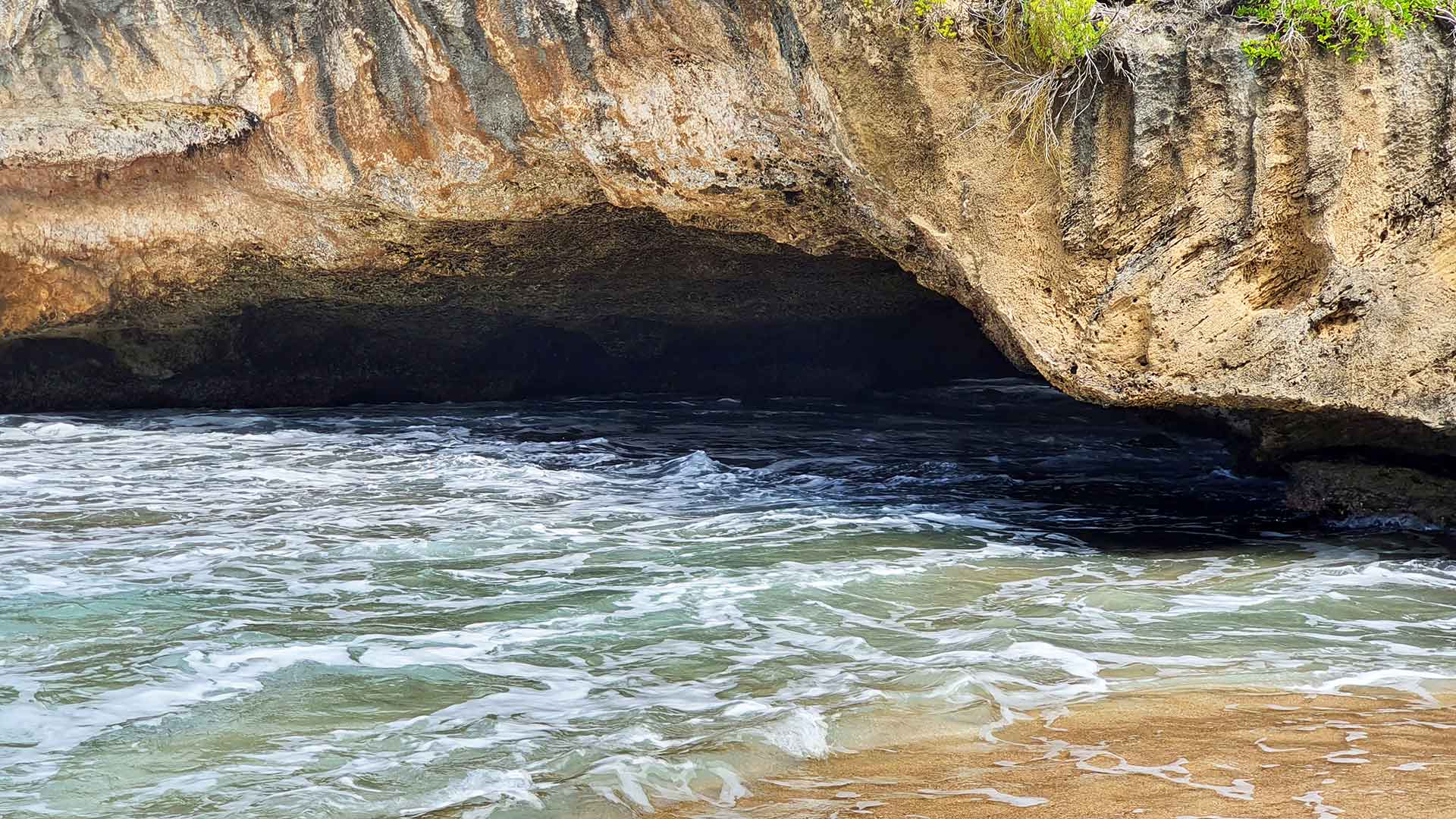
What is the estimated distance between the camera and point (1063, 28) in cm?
515

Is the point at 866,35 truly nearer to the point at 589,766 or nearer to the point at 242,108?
the point at 589,766

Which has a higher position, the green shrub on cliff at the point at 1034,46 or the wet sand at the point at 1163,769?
the green shrub on cliff at the point at 1034,46

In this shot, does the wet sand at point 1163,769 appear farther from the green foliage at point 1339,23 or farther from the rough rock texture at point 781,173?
the green foliage at point 1339,23

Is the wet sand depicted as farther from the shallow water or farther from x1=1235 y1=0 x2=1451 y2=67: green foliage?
x1=1235 y1=0 x2=1451 y2=67: green foliage

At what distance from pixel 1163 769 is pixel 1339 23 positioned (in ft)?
11.4

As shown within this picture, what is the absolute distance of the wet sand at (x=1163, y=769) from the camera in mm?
2547

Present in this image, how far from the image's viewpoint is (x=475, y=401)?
12.0m

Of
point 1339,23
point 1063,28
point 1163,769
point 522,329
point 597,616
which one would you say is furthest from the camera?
point 522,329

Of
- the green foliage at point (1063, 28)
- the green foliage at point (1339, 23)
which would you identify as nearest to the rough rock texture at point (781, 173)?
the green foliage at point (1339, 23)

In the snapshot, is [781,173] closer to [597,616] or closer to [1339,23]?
[1339,23]

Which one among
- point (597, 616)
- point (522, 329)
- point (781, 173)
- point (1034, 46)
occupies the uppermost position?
point (1034, 46)

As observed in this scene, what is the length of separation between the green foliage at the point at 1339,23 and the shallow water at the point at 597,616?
2.04 metres

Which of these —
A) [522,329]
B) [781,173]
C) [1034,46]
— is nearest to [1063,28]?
[1034,46]

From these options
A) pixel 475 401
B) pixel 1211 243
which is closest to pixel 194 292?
pixel 475 401
